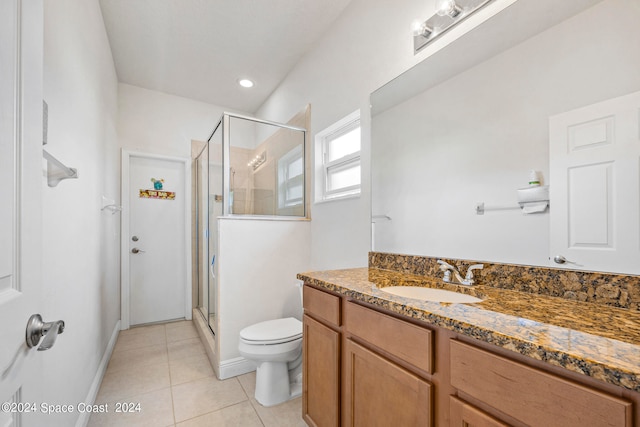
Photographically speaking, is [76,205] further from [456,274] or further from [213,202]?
[456,274]

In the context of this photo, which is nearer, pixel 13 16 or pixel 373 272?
pixel 13 16

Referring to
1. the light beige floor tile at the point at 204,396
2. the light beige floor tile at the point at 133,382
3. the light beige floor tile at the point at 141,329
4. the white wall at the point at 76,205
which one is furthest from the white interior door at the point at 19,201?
the light beige floor tile at the point at 141,329

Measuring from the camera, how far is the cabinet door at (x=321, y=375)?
1.29 meters

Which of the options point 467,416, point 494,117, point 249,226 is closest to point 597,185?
point 494,117

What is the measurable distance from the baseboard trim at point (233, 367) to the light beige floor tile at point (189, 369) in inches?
5.7

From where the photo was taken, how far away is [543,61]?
3.47 feet

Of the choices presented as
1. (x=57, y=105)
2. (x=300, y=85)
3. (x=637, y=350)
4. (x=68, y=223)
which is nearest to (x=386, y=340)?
(x=637, y=350)

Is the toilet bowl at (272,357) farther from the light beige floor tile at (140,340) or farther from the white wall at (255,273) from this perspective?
the light beige floor tile at (140,340)

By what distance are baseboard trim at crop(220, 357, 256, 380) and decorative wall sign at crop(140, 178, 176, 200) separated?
226cm

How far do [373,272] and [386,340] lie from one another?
65cm

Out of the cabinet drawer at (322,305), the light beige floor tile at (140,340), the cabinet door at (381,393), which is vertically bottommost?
the light beige floor tile at (140,340)

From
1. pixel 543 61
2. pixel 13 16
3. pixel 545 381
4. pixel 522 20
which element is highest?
pixel 522 20

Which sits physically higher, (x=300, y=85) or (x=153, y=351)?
(x=300, y=85)

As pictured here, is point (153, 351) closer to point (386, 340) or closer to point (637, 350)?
point (386, 340)
